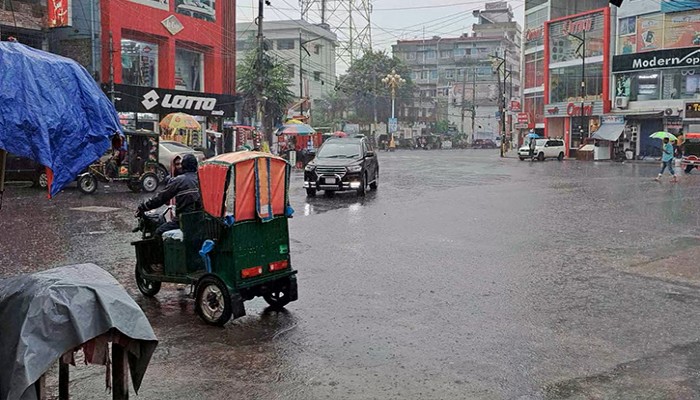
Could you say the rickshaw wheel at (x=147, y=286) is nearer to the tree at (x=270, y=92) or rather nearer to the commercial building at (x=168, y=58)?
the commercial building at (x=168, y=58)

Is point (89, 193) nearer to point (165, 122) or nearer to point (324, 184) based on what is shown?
point (324, 184)

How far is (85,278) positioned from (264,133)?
34.7 metres

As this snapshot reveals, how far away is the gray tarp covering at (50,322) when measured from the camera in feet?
10.6

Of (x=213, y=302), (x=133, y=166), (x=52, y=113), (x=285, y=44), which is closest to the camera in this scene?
(x=52, y=113)

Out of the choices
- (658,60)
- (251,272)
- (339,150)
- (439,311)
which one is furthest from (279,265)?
(658,60)

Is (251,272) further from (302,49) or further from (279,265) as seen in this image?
(302,49)

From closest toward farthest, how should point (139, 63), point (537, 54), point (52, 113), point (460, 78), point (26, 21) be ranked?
point (52, 113) < point (26, 21) < point (139, 63) < point (537, 54) < point (460, 78)

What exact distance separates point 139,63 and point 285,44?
38750 millimetres

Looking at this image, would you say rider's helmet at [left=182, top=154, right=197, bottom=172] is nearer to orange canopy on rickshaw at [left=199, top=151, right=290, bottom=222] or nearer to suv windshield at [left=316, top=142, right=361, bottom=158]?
orange canopy on rickshaw at [left=199, top=151, right=290, bottom=222]

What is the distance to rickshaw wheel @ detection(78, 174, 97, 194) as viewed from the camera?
2002cm

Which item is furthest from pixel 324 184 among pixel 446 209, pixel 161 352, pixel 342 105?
pixel 342 105

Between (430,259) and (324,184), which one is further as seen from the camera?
(324,184)

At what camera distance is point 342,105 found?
80312 millimetres

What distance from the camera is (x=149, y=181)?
21.1m
